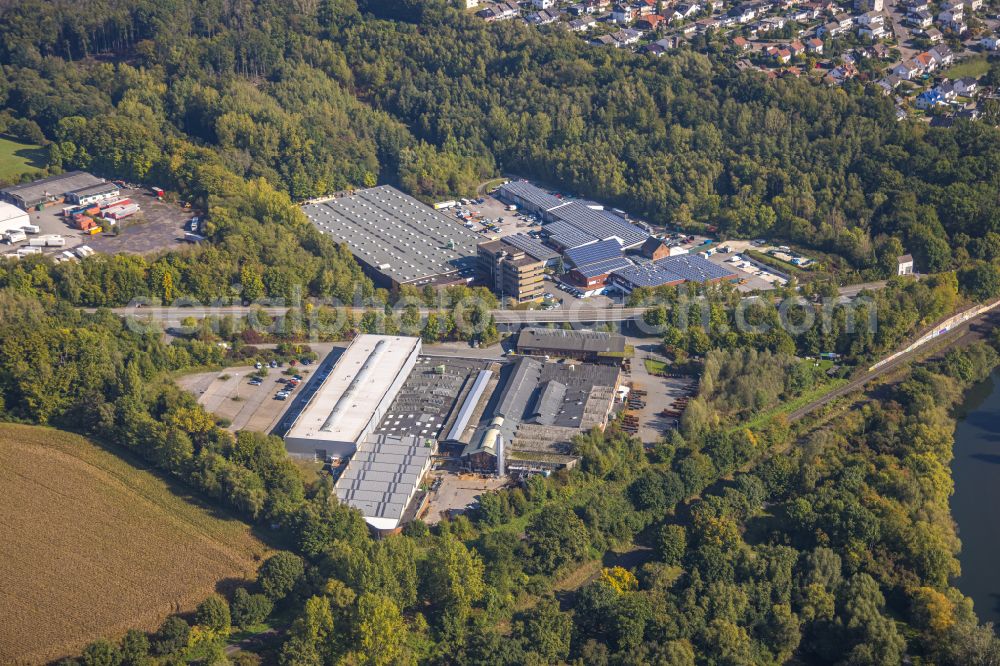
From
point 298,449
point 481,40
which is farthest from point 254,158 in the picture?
point 298,449

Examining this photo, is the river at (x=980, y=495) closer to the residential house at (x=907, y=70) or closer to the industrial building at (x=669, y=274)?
the industrial building at (x=669, y=274)

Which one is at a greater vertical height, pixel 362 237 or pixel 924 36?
pixel 924 36

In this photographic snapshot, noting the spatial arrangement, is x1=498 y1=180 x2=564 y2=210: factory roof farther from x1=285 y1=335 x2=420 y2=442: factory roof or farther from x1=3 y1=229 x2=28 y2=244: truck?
x1=3 y1=229 x2=28 y2=244: truck

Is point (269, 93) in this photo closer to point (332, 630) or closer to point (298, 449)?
point (298, 449)

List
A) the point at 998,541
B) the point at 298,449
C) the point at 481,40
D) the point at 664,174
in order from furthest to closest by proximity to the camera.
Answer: the point at 481,40, the point at 664,174, the point at 298,449, the point at 998,541

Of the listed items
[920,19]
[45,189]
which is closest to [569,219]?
[45,189]

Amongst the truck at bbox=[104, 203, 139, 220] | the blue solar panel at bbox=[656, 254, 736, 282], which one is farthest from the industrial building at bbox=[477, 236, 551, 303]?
the truck at bbox=[104, 203, 139, 220]
